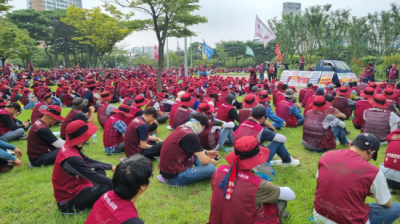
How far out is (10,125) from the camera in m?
6.60

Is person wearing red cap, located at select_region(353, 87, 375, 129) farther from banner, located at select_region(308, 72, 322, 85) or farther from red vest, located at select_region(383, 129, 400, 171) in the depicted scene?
banner, located at select_region(308, 72, 322, 85)

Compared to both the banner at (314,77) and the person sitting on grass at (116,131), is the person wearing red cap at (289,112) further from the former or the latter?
the banner at (314,77)

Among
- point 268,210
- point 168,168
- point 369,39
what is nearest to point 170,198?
point 168,168

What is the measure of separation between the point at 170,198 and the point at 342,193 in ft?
7.53

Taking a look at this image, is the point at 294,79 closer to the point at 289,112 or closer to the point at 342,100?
the point at 342,100

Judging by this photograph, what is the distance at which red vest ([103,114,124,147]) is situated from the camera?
18.4 feet

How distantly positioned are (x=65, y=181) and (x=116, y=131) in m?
2.54

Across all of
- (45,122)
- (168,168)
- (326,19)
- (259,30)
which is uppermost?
(326,19)

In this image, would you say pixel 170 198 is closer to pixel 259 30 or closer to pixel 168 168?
pixel 168 168

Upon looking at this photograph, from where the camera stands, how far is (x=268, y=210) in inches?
96.8

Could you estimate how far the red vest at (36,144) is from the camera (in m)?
4.50

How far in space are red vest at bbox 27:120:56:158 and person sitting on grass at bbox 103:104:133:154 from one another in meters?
1.09

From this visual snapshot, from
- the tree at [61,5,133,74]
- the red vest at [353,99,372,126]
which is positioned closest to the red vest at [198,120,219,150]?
the red vest at [353,99,372,126]

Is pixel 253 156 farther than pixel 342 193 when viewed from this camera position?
No
